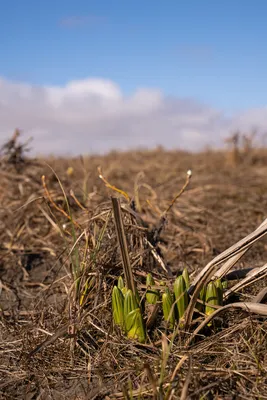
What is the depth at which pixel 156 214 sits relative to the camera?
4207 mm

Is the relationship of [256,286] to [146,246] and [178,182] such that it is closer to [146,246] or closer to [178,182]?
[146,246]

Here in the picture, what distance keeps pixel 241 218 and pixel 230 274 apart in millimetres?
2388

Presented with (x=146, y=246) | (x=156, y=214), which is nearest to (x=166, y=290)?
(x=146, y=246)

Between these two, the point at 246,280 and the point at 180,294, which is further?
the point at 246,280

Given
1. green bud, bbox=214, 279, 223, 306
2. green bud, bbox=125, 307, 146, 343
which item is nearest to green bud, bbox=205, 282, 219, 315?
green bud, bbox=214, 279, 223, 306

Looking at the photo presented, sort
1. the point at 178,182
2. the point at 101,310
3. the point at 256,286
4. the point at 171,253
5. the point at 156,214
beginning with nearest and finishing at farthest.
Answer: the point at 101,310 < the point at 256,286 < the point at 171,253 < the point at 156,214 < the point at 178,182

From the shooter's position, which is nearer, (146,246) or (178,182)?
(146,246)

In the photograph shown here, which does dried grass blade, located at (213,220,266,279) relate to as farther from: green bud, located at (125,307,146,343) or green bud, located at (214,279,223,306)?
green bud, located at (125,307,146,343)

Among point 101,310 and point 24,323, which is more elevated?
point 101,310

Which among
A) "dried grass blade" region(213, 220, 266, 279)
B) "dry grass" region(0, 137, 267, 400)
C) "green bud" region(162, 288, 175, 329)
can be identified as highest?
"dried grass blade" region(213, 220, 266, 279)

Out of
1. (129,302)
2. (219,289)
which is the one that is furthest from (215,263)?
(129,302)

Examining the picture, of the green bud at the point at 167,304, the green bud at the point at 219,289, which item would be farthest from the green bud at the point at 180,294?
the green bud at the point at 219,289

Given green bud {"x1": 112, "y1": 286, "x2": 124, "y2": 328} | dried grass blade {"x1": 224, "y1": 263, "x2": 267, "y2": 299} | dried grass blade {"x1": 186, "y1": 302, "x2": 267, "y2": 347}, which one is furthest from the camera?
dried grass blade {"x1": 224, "y1": 263, "x2": 267, "y2": 299}

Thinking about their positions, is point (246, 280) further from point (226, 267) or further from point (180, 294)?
point (180, 294)
